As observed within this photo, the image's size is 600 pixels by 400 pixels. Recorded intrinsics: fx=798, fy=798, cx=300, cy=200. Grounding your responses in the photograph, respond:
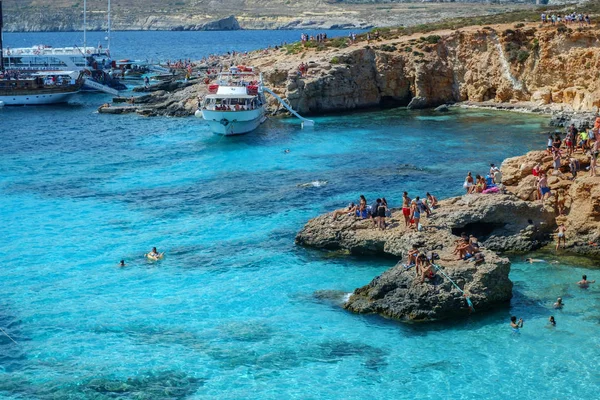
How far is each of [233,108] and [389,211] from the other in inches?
1190

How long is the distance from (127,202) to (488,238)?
21633 mm

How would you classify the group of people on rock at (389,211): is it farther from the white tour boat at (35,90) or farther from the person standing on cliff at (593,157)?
the white tour boat at (35,90)

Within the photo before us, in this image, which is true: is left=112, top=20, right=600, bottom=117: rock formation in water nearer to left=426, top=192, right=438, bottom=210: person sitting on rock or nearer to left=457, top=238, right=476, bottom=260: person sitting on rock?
left=426, top=192, right=438, bottom=210: person sitting on rock

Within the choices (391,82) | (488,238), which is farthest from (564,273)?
(391,82)

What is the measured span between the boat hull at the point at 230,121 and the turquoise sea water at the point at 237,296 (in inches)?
259

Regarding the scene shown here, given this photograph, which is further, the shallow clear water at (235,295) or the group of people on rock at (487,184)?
the group of people on rock at (487,184)

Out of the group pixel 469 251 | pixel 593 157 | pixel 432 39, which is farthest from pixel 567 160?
pixel 432 39

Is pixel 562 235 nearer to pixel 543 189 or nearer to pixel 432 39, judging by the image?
pixel 543 189

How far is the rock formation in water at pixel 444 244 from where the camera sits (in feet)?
95.9

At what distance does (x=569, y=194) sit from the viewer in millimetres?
36219

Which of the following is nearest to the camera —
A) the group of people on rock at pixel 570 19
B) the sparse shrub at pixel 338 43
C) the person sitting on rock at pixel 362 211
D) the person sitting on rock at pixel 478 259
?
the person sitting on rock at pixel 478 259

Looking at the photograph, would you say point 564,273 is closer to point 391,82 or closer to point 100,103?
point 391,82

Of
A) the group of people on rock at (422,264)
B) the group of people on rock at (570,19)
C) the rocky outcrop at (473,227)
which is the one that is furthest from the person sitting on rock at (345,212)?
the group of people on rock at (570,19)

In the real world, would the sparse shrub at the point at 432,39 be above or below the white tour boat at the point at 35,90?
above
